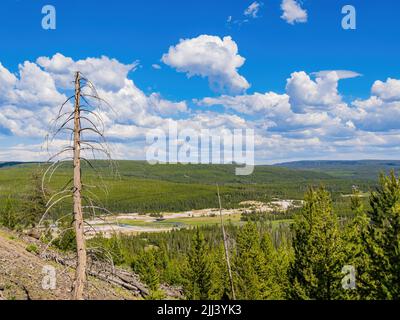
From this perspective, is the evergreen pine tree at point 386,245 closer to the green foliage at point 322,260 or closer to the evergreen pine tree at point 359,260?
the evergreen pine tree at point 359,260

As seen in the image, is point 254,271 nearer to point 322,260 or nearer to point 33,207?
point 322,260

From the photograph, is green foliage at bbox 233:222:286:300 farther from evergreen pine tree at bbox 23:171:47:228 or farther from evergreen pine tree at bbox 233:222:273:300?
evergreen pine tree at bbox 23:171:47:228

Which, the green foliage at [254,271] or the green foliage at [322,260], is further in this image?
the green foliage at [254,271]

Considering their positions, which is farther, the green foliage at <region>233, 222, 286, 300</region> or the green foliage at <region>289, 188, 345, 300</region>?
the green foliage at <region>233, 222, 286, 300</region>

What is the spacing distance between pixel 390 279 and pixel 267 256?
2349 cm

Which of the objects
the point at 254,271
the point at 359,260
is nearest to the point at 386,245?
the point at 359,260

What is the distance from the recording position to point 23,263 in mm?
29094

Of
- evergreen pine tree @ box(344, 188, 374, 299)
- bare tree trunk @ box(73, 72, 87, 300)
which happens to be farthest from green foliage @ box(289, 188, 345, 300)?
bare tree trunk @ box(73, 72, 87, 300)

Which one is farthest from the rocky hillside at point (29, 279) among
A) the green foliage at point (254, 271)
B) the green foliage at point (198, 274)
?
the green foliage at point (254, 271)

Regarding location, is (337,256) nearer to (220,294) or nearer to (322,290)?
(322,290)

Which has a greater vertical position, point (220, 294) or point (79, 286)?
point (79, 286)

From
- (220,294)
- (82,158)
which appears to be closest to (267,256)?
(220,294)
